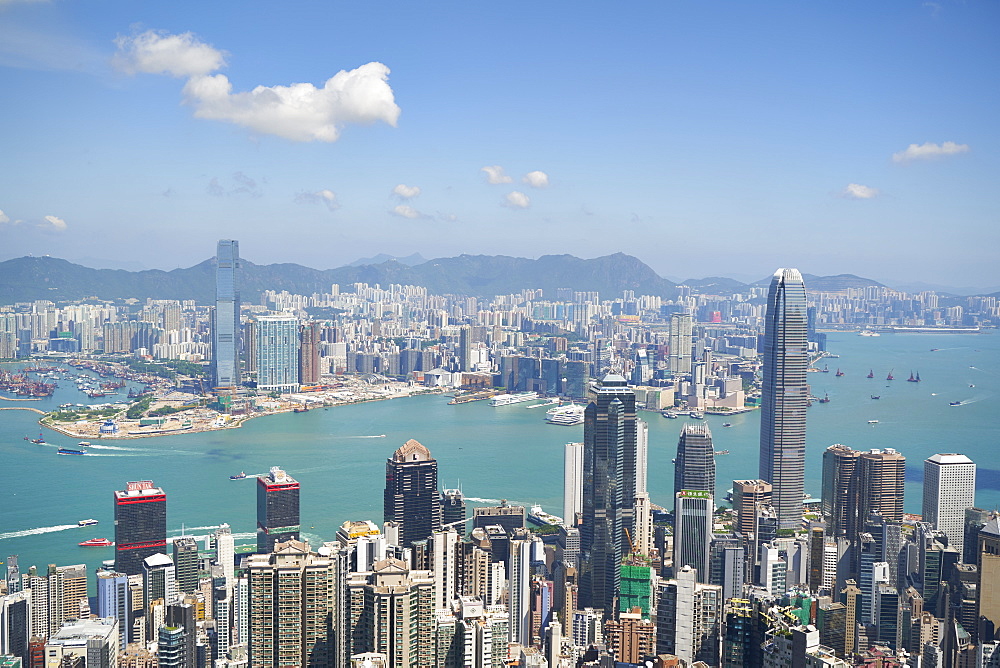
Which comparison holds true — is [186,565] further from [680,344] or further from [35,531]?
[680,344]

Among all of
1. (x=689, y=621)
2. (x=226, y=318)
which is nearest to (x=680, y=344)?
(x=226, y=318)

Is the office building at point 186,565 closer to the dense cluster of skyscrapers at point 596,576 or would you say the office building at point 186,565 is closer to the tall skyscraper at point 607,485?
the dense cluster of skyscrapers at point 596,576

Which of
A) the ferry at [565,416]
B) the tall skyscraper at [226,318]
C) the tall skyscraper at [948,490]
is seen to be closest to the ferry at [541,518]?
the tall skyscraper at [948,490]

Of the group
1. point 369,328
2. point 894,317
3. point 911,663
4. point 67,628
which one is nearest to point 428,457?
point 67,628

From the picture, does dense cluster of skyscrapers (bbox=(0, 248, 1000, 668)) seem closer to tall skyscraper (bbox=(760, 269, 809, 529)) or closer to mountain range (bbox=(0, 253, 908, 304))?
tall skyscraper (bbox=(760, 269, 809, 529))

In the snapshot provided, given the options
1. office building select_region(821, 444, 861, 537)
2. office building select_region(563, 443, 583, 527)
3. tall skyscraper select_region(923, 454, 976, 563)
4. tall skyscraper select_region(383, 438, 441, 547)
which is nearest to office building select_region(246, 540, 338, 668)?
tall skyscraper select_region(383, 438, 441, 547)

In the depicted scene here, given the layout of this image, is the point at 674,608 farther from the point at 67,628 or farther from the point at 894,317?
the point at 894,317

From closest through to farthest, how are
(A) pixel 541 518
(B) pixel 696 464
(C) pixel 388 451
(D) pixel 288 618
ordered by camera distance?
(D) pixel 288 618, (A) pixel 541 518, (B) pixel 696 464, (C) pixel 388 451
